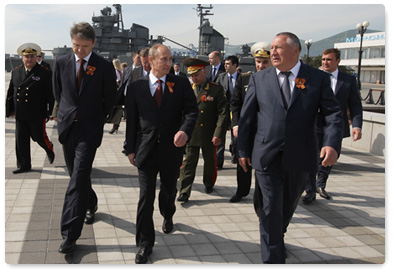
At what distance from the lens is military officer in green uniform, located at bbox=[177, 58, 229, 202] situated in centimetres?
572

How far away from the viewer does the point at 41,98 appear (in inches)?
271

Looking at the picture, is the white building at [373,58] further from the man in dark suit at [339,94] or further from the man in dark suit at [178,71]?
the man in dark suit at [339,94]

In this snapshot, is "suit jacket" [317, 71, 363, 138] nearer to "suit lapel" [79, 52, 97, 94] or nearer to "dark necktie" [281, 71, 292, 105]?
"dark necktie" [281, 71, 292, 105]

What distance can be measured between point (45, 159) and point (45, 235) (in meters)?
4.13

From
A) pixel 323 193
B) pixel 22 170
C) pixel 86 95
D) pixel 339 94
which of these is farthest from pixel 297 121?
pixel 22 170

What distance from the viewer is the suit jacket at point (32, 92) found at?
676 centimetres

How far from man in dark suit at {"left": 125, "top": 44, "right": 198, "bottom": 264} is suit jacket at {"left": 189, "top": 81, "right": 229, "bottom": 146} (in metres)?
1.81

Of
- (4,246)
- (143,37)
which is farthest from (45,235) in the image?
(143,37)

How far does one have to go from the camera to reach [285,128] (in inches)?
137

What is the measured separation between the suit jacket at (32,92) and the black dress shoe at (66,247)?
357cm

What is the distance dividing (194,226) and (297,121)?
1989 mm

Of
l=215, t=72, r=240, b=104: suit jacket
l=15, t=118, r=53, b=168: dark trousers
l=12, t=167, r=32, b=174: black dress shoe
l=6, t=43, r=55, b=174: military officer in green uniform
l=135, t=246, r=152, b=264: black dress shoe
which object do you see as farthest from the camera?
l=215, t=72, r=240, b=104: suit jacket

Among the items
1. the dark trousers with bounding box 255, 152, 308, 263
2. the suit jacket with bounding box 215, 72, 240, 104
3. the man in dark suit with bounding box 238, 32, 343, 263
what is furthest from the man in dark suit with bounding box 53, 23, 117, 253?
the suit jacket with bounding box 215, 72, 240, 104

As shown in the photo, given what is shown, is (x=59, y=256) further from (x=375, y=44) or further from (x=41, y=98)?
(x=375, y=44)
